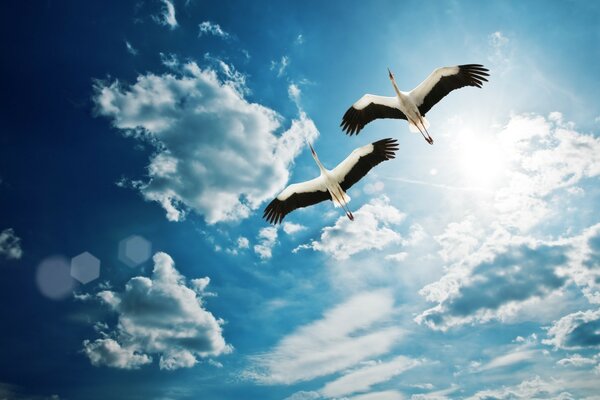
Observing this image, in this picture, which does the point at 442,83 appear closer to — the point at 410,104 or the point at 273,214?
the point at 410,104

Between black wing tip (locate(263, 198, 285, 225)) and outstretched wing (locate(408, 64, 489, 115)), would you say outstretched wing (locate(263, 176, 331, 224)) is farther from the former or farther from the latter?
outstretched wing (locate(408, 64, 489, 115))

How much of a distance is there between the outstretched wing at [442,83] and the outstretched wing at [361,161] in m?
2.84

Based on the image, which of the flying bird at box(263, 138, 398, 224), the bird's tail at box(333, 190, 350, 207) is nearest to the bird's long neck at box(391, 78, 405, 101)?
the flying bird at box(263, 138, 398, 224)

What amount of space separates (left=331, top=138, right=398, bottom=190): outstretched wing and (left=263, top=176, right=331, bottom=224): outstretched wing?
1277 mm

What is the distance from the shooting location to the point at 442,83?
71.4 ft

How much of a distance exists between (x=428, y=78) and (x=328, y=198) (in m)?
8.34

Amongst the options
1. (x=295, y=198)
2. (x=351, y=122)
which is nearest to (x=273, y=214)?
(x=295, y=198)

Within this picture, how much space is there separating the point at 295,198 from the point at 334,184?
250cm

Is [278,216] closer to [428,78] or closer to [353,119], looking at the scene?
[353,119]

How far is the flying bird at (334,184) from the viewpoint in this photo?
71.5 feet

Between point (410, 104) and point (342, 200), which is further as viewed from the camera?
point (342, 200)

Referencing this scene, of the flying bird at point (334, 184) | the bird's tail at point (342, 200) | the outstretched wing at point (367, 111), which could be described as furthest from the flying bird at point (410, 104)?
the bird's tail at point (342, 200)

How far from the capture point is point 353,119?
22.2 metres

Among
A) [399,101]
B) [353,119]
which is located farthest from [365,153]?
[399,101]
